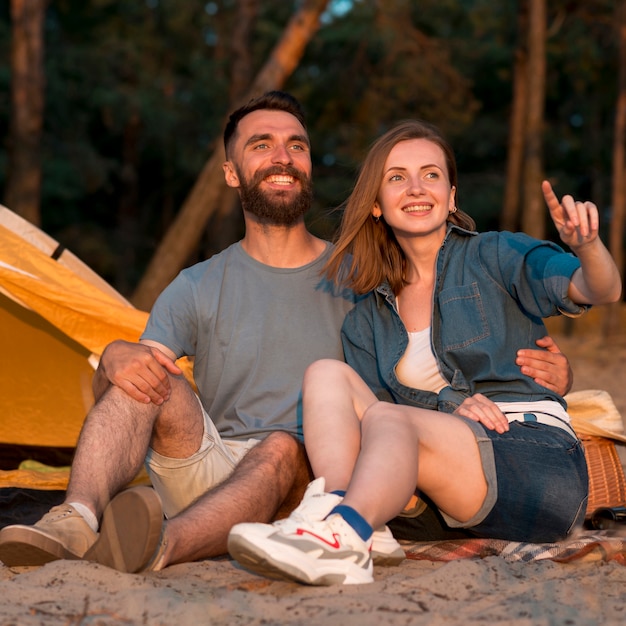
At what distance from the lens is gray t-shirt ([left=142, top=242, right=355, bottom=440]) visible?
2932mm

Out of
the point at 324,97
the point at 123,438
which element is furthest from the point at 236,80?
the point at 123,438

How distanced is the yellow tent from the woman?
1116 mm

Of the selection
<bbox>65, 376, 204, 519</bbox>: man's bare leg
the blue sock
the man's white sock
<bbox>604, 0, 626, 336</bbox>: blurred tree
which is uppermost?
<bbox>604, 0, 626, 336</bbox>: blurred tree

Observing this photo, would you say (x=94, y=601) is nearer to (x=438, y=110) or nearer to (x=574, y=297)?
(x=574, y=297)

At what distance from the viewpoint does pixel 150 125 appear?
17.5 metres

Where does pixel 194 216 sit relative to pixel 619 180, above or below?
below

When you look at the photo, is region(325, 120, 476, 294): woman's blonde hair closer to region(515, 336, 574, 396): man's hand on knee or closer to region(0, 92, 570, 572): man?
region(0, 92, 570, 572): man

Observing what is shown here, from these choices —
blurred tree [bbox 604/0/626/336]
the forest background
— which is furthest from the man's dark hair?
blurred tree [bbox 604/0/626/336]

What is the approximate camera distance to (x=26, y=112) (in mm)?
9078

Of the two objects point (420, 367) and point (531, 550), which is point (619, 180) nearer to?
point (420, 367)

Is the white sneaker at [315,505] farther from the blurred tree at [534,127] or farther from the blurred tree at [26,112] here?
the blurred tree at [534,127]

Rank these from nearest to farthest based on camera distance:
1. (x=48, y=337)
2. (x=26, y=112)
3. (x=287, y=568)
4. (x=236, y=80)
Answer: (x=287, y=568) < (x=48, y=337) < (x=26, y=112) < (x=236, y=80)

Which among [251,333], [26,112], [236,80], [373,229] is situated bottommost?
[251,333]

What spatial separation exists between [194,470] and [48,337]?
178cm
